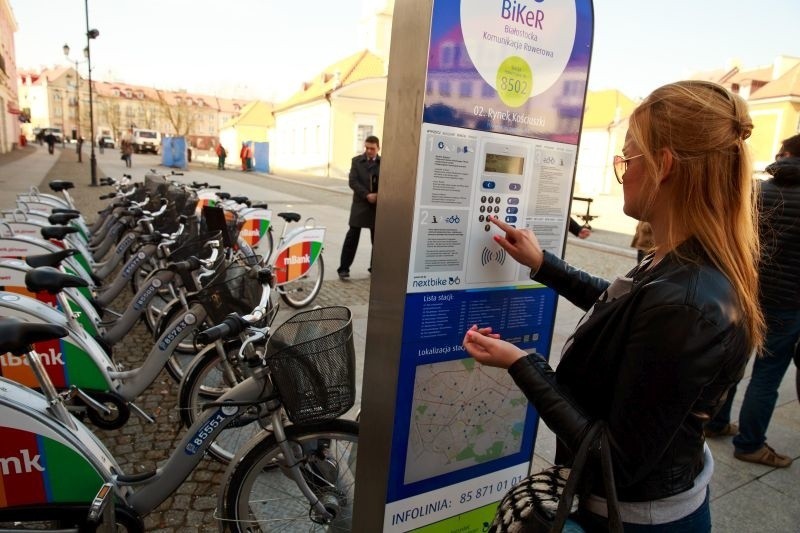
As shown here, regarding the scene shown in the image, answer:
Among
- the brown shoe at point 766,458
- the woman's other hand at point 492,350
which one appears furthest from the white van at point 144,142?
the woman's other hand at point 492,350

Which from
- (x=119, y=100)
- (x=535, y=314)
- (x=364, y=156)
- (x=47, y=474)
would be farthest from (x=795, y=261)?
(x=119, y=100)

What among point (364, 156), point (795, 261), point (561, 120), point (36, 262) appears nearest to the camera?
point (561, 120)

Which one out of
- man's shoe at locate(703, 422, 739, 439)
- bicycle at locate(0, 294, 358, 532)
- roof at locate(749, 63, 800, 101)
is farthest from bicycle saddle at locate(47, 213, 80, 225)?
roof at locate(749, 63, 800, 101)

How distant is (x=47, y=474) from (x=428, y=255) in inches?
68.0

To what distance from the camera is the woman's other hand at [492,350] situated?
4.42 feet

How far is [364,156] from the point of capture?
707cm

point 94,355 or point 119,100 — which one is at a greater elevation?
point 119,100

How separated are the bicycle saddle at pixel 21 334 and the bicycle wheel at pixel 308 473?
34.7 inches

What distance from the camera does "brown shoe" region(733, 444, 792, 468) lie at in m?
3.21

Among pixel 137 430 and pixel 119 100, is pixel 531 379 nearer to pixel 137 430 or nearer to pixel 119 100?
pixel 137 430

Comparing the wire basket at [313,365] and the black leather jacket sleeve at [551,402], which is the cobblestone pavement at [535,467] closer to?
the wire basket at [313,365]

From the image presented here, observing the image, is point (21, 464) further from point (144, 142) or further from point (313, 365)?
point (144, 142)

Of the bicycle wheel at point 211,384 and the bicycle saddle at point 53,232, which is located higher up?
the bicycle saddle at point 53,232

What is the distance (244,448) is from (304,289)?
4.44m
